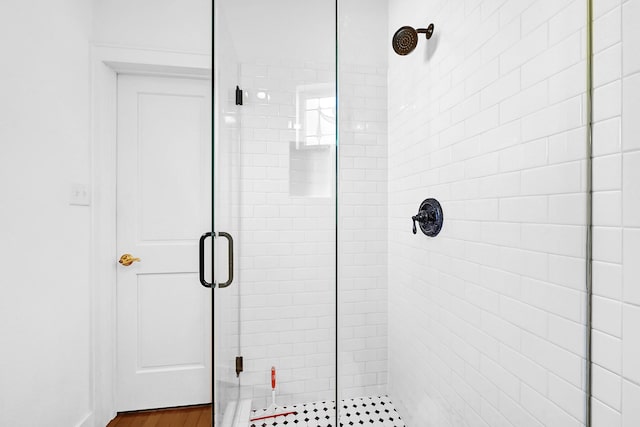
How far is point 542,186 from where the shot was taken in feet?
2.42

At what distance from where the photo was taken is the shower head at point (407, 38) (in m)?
1.13

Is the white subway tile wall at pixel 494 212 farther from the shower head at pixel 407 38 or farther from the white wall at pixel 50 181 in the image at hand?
the white wall at pixel 50 181

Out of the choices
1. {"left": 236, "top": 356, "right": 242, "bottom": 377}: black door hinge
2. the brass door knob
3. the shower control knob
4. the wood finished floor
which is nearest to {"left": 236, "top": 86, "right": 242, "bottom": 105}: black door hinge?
the shower control knob

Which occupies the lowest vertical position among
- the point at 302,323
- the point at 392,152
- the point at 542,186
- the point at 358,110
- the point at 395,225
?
the point at 302,323

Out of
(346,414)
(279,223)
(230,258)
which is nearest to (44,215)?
(230,258)

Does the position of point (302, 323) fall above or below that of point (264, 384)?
above

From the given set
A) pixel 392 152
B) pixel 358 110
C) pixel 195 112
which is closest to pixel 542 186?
pixel 392 152

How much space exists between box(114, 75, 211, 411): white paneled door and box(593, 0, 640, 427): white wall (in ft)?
5.46

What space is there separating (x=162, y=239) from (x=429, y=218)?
58.4 inches

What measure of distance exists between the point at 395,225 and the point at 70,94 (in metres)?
1.66

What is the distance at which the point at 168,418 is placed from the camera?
1694 millimetres

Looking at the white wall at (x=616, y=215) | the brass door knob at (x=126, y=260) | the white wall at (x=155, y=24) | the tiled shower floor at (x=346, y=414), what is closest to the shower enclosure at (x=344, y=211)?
the tiled shower floor at (x=346, y=414)

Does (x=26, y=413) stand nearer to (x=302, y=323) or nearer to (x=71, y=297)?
(x=71, y=297)

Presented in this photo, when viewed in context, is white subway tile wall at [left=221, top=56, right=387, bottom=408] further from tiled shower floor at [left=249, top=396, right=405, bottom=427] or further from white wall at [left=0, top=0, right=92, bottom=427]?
white wall at [left=0, top=0, right=92, bottom=427]
